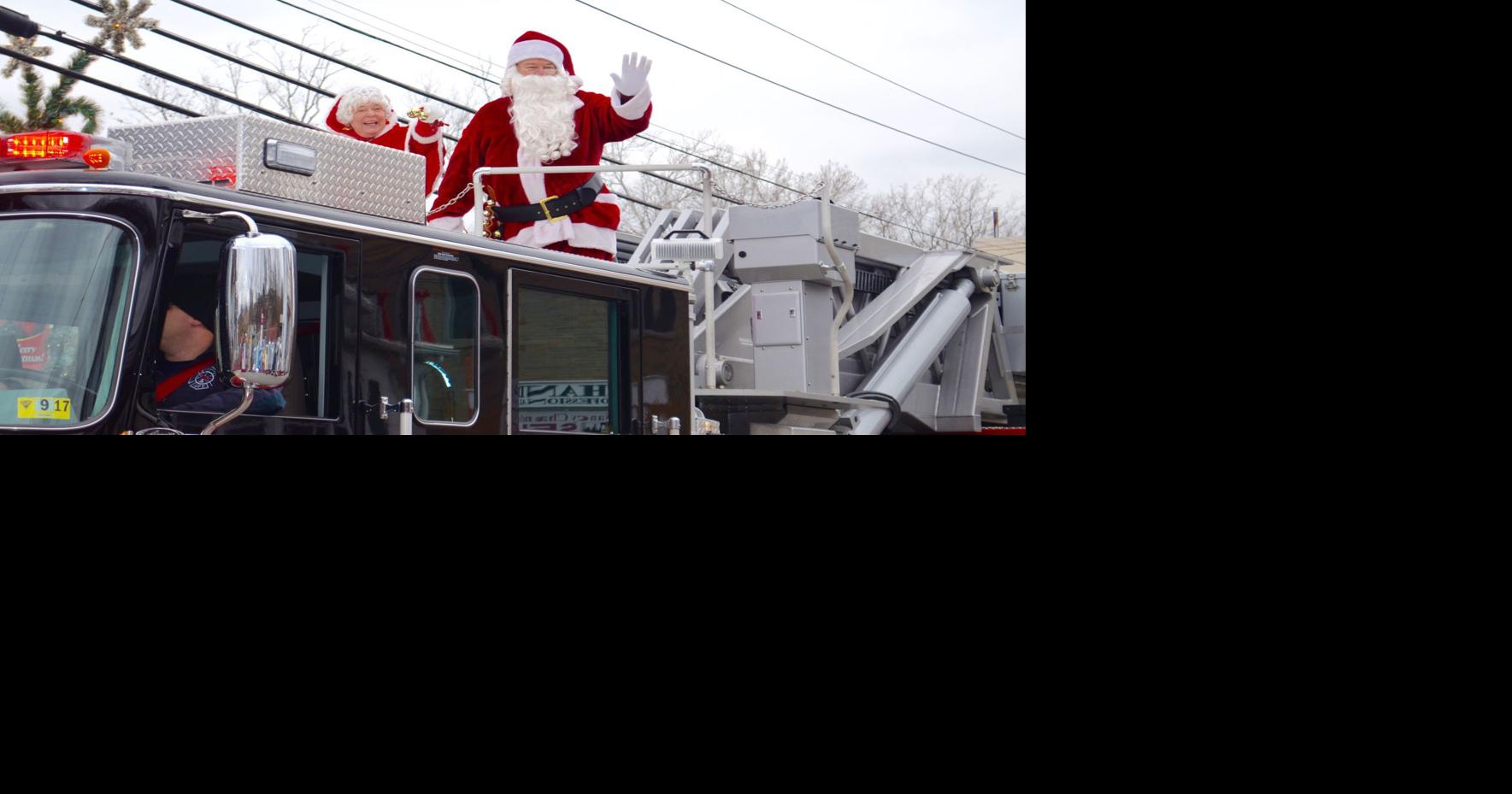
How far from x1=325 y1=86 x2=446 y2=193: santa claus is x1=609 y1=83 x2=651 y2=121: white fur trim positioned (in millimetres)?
787

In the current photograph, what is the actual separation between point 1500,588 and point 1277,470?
21 cm

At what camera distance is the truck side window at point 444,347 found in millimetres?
3902

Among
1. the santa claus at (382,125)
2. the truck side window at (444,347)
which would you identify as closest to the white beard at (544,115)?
the santa claus at (382,125)

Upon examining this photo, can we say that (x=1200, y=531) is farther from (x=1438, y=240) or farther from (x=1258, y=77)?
(x=1258, y=77)

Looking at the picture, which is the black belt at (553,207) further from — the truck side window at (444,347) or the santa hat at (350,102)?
the truck side window at (444,347)

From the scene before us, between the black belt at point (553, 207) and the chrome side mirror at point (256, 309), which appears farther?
the black belt at point (553, 207)

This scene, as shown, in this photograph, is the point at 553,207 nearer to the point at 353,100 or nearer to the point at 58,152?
the point at 353,100

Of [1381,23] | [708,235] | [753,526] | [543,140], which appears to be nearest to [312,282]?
[708,235]

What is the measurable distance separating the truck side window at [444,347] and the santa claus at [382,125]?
2.11 m

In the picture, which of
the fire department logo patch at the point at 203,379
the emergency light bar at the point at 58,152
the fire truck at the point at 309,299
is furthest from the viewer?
the emergency light bar at the point at 58,152

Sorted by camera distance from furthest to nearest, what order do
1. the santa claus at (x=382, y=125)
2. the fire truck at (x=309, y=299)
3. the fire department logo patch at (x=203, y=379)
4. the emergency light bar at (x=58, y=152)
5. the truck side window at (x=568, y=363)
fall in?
the santa claus at (x=382, y=125)
the truck side window at (x=568, y=363)
the emergency light bar at (x=58, y=152)
the fire department logo patch at (x=203, y=379)
the fire truck at (x=309, y=299)

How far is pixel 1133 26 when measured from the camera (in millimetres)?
1476

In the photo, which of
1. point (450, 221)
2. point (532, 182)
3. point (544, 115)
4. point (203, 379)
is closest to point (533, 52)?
point (544, 115)

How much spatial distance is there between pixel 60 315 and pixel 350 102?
2.90 m
